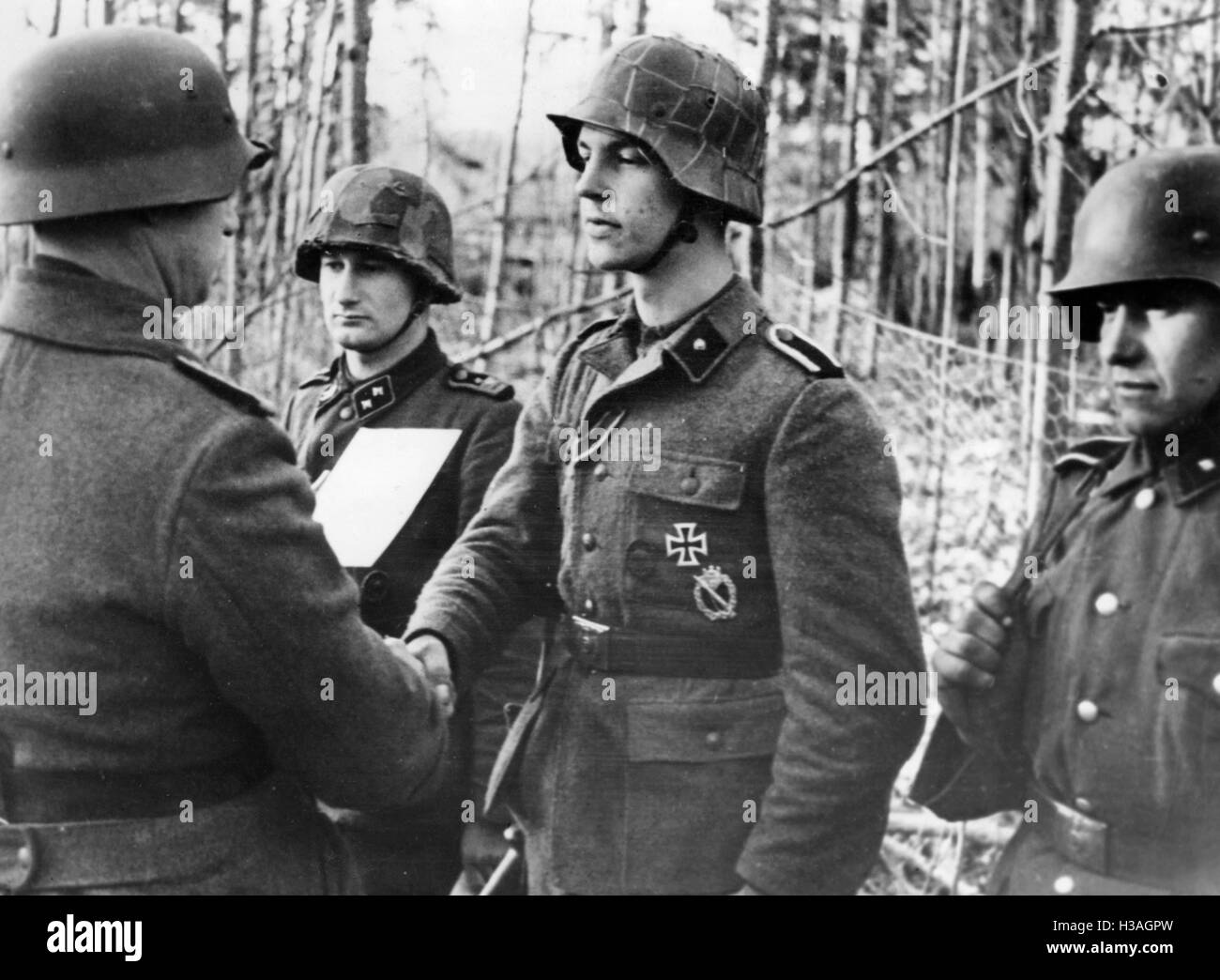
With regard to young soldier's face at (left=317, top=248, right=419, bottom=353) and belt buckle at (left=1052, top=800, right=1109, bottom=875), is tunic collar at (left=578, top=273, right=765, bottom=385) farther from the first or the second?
belt buckle at (left=1052, top=800, right=1109, bottom=875)

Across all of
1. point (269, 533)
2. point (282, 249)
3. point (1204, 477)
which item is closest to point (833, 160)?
point (1204, 477)

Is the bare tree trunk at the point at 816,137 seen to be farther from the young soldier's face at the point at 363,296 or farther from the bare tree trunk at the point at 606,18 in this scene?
the young soldier's face at the point at 363,296

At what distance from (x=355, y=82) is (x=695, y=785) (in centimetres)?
173

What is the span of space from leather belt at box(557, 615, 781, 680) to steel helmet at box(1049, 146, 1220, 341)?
3.06 feet

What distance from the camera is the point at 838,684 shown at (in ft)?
8.42

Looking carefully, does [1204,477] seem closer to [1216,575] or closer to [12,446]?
[1216,575]

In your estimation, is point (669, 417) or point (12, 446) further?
point (669, 417)

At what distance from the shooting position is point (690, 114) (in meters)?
2.76

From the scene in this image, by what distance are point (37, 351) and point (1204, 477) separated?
2.01m

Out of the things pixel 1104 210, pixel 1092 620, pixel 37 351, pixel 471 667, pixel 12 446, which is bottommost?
pixel 471 667

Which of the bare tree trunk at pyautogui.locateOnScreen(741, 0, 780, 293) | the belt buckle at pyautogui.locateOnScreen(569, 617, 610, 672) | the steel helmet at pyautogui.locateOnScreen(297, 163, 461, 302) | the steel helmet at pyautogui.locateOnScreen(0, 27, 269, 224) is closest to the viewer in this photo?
the steel helmet at pyautogui.locateOnScreen(0, 27, 269, 224)

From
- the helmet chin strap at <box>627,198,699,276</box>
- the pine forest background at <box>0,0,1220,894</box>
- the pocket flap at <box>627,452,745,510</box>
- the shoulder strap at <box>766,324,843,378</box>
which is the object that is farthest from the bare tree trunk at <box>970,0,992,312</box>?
the pocket flap at <box>627,452,745,510</box>

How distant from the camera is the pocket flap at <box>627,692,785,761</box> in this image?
2650mm

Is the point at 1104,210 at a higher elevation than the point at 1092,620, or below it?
higher
